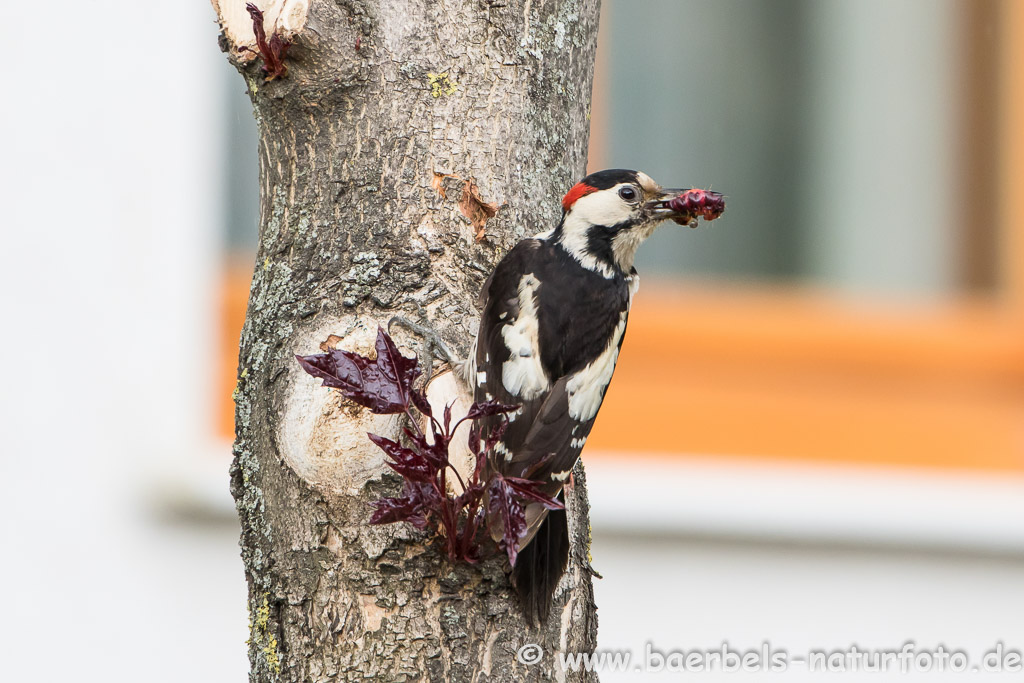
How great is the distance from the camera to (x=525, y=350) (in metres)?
1.88

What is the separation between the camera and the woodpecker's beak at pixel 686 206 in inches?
77.5

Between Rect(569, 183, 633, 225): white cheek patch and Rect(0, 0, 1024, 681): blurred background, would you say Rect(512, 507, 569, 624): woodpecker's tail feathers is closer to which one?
Rect(569, 183, 633, 225): white cheek patch

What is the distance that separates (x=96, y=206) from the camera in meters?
3.86

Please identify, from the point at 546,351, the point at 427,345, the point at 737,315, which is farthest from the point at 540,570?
the point at 737,315

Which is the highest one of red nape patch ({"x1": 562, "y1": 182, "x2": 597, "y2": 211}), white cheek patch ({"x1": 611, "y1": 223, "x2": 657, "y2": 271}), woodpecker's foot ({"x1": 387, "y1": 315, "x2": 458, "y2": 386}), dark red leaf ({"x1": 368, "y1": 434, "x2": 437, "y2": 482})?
white cheek patch ({"x1": 611, "y1": 223, "x2": 657, "y2": 271})

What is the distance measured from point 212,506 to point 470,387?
234cm

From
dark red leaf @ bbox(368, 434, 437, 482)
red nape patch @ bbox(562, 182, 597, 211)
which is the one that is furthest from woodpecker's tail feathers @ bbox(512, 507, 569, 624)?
red nape patch @ bbox(562, 182, 597, 211)

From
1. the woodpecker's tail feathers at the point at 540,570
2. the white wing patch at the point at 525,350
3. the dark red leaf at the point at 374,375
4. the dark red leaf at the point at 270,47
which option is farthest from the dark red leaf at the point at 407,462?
the dark red leaf at the point at 270,47

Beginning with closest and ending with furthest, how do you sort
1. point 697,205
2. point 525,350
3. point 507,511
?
1. point 507,511
2. point 525,350
3. point 697,205

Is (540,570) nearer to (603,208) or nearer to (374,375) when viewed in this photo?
(374,375)

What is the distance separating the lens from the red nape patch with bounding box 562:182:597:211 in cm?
189

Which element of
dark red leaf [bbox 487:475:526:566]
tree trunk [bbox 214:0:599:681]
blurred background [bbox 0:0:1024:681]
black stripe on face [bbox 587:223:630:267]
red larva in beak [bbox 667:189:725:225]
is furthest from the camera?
blurred background [bbox 0:0:1024:681]

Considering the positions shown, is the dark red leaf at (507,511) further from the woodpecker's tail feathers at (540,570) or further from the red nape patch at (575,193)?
the red nape patch at (575,193)

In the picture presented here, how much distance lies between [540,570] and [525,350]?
428 mm
